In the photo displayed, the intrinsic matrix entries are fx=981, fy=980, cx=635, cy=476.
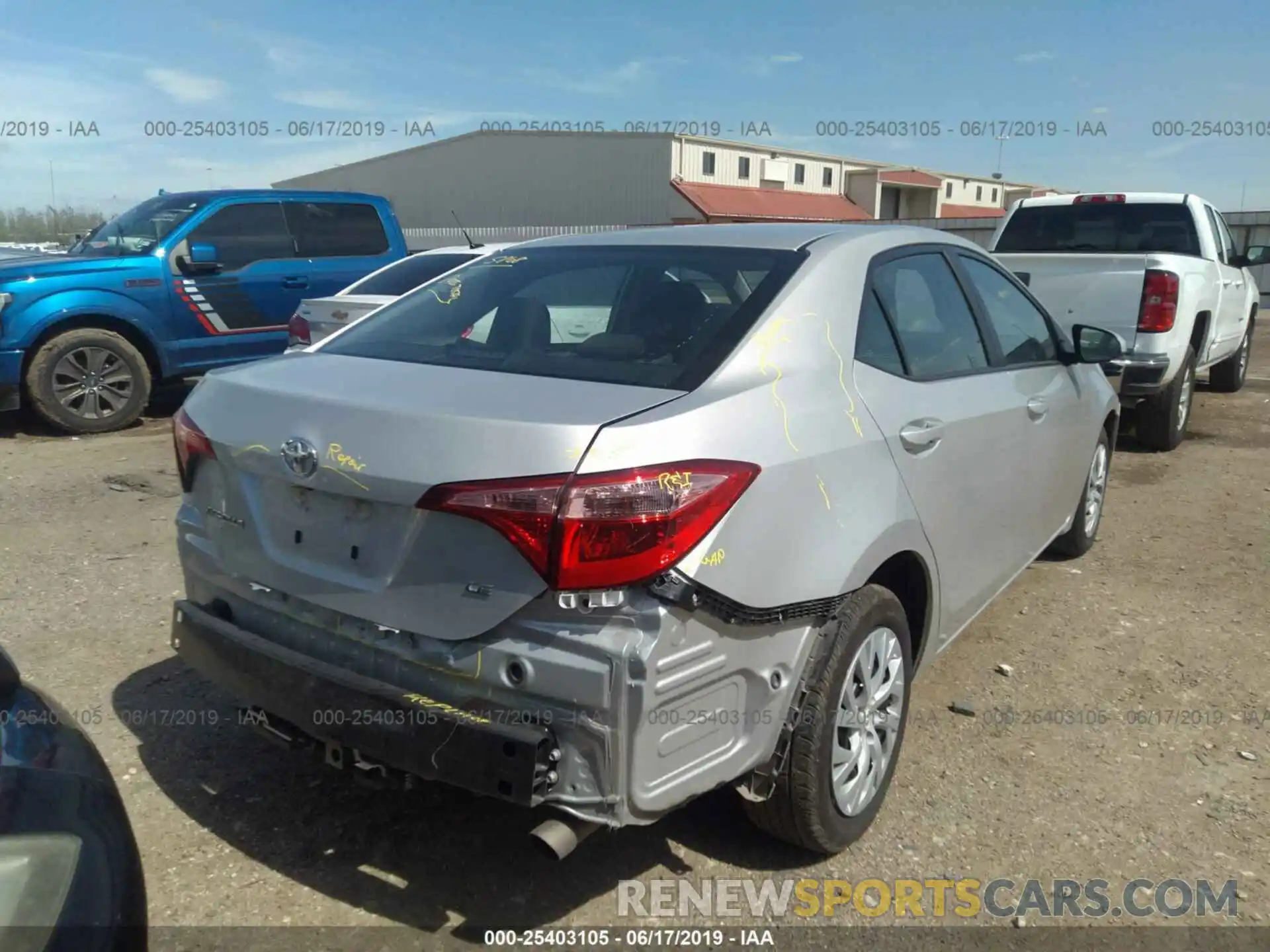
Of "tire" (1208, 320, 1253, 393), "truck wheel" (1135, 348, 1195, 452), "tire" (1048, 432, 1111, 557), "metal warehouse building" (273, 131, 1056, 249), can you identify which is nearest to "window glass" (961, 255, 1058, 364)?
"tire" (1048, 432, 1111, 557)

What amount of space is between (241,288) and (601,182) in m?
28.4

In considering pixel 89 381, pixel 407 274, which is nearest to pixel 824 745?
pixel 407 274

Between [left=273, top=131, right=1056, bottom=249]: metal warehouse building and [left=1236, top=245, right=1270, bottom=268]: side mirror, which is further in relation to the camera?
[left=273, top=131, right=1056, bottom=249]: metal warehouse building

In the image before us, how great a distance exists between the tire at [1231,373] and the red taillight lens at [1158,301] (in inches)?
176

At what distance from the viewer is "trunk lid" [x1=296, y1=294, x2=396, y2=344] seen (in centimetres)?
707

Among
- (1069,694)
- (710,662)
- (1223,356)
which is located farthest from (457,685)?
(1223,356)

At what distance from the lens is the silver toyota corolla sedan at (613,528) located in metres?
2.04

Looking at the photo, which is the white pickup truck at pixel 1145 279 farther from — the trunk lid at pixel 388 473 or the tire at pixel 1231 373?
the trunk lid at pixel 388 473

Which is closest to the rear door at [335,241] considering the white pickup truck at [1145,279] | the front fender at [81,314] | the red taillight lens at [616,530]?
the front fender at [81,314]

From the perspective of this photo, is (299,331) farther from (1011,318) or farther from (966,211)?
(966,211)

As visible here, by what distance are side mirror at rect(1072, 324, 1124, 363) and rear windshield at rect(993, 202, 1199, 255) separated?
15.1 feet

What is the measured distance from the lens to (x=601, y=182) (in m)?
35.6

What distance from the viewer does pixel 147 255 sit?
8.30 meters

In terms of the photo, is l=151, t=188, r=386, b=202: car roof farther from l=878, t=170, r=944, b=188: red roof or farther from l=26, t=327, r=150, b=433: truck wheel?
l=878, t=170, r=944, b=188: red roof
